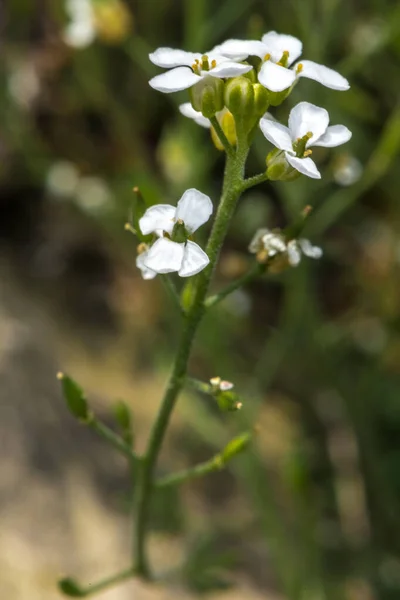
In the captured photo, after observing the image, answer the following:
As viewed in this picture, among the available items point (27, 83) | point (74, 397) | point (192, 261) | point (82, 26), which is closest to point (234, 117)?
point (192, 261)

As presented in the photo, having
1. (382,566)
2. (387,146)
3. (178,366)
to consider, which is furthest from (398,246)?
(178,366)

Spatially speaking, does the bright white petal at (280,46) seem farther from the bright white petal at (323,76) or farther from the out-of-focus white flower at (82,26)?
the out-of-focus white flower at (82,26)

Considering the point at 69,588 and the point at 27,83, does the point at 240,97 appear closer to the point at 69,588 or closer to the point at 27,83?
the point at 69,588

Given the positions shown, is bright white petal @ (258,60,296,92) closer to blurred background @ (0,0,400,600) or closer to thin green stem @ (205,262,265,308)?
thin green stem @ (205,262,265,308)

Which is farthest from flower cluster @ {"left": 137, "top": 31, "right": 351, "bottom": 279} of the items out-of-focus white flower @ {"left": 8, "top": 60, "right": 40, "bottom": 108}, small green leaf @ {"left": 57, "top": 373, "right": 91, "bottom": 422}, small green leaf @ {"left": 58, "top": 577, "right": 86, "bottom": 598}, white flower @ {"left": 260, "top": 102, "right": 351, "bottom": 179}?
out-of-focus white flower @ {"left": 8, "top": 60, "right": 40, "bottom": 108}

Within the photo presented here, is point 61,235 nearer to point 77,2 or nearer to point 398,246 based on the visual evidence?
point 77,2
